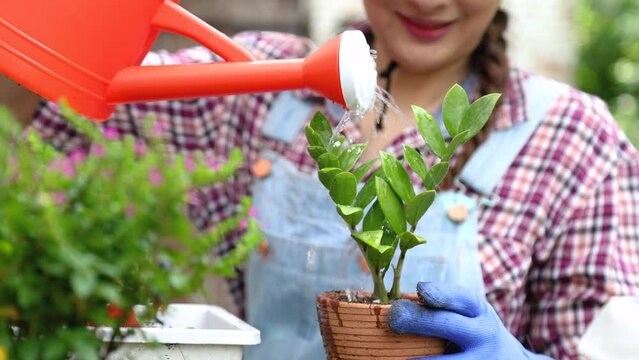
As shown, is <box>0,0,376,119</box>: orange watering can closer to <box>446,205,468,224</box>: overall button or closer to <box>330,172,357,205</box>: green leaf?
<box>330,172,357,205</box>: green leaf

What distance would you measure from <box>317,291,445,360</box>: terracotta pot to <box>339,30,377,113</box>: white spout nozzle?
0.19 meters

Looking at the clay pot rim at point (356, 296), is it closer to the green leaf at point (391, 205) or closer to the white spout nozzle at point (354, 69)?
the green leaf at point (391, 205)

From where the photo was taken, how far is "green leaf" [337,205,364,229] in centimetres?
96

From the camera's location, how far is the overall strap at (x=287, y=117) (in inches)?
65.9

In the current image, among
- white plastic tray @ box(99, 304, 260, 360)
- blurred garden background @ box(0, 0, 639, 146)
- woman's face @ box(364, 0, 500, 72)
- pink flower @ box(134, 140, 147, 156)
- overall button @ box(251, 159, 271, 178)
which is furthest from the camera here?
blurred garden background @ box(0, 0, 639, 146)

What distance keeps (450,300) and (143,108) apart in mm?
861

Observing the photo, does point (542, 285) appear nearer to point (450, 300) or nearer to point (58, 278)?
point (450, 300)

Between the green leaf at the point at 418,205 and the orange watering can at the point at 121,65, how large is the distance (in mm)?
98

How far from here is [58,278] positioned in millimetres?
664

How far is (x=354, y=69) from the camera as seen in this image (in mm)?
924

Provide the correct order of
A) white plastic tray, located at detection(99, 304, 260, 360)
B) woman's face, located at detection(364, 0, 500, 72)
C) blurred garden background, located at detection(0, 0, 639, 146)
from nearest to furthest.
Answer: white plastic tray, located at detection(99, 304, 260, 360)
woman's face, located at detection(364, 0, 500, 72)
blurred garden background, located at detection(0, 0, 639, 146)

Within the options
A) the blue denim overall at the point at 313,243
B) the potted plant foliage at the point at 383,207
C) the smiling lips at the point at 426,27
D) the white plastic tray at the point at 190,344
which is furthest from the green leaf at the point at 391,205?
the smiling lips at the point at 426,27

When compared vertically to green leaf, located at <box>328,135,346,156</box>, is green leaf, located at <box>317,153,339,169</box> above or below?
below

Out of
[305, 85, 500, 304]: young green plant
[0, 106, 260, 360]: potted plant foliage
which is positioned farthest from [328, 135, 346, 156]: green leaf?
[0, 106, 260, 360]: potted plant foliage
